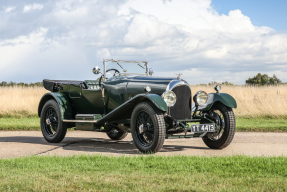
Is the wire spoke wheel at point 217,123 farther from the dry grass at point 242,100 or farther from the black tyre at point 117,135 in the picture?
the dry grass at point 242,100

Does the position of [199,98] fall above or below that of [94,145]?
above

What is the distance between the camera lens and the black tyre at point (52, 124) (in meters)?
8.90

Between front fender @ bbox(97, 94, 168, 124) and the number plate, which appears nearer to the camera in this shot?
front fender @ bbox(97, 94, 168, 124)

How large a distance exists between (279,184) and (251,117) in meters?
11.2

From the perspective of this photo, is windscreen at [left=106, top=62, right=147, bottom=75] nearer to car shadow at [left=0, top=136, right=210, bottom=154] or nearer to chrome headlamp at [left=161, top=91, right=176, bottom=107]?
car shadow at [left=0, top=136, right=210, bottom=154]

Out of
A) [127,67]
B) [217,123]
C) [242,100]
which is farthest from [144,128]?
[242,100]

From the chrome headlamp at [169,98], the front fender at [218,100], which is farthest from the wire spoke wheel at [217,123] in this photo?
the chrome headlamp at [169,98]

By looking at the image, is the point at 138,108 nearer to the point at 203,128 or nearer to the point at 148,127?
the point at 148,127

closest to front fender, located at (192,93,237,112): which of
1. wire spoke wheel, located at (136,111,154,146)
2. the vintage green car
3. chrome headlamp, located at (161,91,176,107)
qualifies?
the vintage green car

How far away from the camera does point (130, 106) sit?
747 centimetres

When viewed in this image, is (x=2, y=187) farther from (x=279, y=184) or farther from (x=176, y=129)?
(x=176, y=129)

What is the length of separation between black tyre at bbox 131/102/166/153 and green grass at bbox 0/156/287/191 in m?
0.55

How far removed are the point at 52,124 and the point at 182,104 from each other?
3.36 meters

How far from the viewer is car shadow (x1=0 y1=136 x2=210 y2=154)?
7.83 meters
